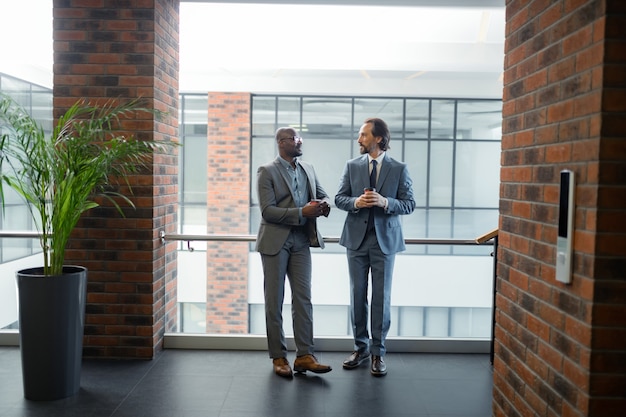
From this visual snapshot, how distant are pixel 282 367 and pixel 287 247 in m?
0.85

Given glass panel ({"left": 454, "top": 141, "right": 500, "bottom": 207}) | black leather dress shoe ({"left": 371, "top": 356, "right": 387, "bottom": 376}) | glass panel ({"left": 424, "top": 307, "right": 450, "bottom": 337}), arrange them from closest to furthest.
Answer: black leather dress shoe ({"left": 371, "top": 356, "right": 387, "bottom": 376}) < glass panel ({"left": 454, "top": 141, "right": 500, "bottom": 207}) < glass panel ({"left": 424, "top": 307, "right": 450, "bottom": 337})

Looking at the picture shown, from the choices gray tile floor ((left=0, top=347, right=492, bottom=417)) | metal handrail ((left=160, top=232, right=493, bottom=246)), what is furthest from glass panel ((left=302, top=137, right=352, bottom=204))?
gray tile floor ((left=0, top=347, right=492, bottom=417))

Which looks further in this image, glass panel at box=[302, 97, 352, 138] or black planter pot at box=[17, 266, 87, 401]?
glass panel at box=[302, 97, 352, 138]

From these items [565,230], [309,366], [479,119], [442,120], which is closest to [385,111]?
[442,120]

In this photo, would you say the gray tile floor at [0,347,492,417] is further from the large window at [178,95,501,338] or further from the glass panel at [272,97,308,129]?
the glass panel at [272,97,308,129]

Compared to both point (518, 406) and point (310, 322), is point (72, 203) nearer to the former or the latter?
point (310, 322)

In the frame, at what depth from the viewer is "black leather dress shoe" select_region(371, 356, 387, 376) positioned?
411 centimetres

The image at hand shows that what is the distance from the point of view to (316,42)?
368 inches

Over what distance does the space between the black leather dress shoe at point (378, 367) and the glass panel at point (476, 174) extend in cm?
884

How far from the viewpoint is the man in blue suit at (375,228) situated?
4.16 metres

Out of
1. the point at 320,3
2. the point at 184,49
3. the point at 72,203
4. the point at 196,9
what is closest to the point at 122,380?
the point at 72,203

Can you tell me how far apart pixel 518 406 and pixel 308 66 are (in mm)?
7750

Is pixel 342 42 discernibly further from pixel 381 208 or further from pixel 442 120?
pixel 381 208

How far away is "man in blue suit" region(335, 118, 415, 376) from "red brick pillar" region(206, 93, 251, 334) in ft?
25.4
